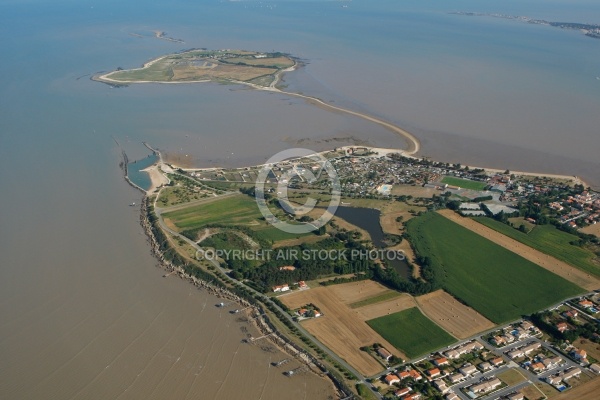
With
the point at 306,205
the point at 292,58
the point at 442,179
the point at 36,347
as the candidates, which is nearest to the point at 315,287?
the point at 306,205

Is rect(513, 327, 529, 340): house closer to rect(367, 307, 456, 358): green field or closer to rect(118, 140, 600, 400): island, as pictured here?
rect(118, 140, 600, 400): island

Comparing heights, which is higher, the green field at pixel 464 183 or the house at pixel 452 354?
the green field at pixel 464 183

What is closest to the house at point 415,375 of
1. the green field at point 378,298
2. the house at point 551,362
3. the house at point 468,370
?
the house at point 468,370

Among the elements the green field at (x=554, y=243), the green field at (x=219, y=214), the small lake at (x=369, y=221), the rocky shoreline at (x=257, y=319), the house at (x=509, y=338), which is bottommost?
the rocky shoreline at (x=257, y=319)

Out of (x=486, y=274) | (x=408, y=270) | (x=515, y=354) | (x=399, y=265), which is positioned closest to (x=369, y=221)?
(x=399, y=265)

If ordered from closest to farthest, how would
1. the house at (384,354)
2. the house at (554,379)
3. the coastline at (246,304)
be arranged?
the house at (554,379) < the coastline at (246,304) < the house at (384,354)

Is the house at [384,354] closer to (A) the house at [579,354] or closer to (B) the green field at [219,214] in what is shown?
(A) the house at [579,354]

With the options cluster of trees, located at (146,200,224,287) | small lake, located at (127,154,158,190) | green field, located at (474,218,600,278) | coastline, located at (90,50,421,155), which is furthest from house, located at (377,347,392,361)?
coastline, located at (90,50,421,155)
